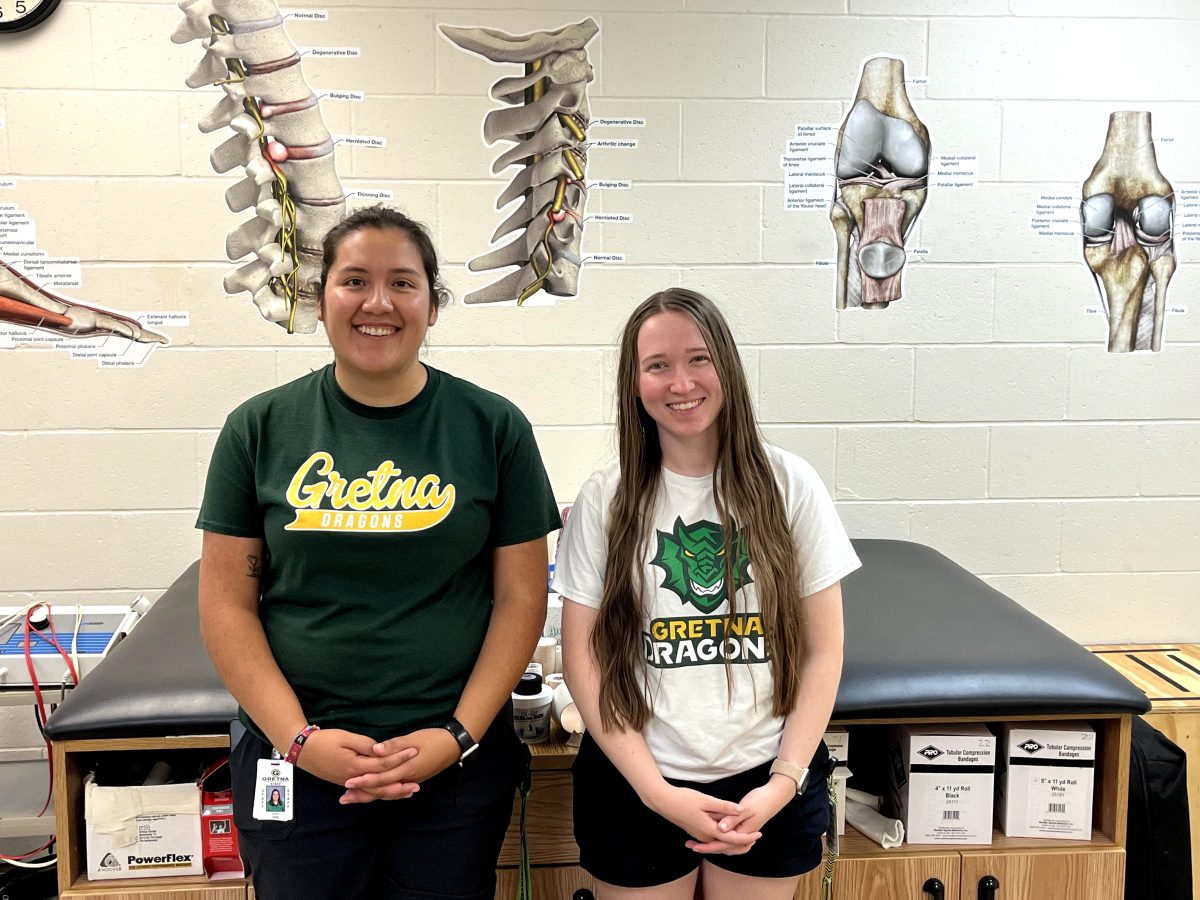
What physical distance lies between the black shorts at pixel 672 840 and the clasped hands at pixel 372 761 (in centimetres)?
32

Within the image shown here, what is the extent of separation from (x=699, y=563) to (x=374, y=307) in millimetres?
628

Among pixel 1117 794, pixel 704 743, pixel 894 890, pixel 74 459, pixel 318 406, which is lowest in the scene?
pixel 894 890

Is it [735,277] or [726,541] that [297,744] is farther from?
[735,277]

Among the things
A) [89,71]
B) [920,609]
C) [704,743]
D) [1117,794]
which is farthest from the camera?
[89,71]

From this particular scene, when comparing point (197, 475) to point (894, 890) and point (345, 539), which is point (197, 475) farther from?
point (894, 890)

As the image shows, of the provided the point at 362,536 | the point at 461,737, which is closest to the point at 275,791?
the point at 461,737

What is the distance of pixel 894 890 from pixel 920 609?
563 mm

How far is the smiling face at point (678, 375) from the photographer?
4.69 ft

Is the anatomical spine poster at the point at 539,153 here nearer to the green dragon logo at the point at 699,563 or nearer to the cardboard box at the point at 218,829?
the green dragon logo at the point at 699,563

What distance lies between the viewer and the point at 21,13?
2250 mm

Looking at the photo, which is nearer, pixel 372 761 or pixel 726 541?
pixel 372 761

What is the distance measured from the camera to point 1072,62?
2.46 m

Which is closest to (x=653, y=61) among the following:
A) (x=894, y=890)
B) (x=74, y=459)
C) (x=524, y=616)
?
(x=524, y=616)

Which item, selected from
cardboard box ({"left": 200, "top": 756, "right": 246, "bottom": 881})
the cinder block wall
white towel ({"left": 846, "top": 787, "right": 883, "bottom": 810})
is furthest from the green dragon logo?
the cinder block wall
